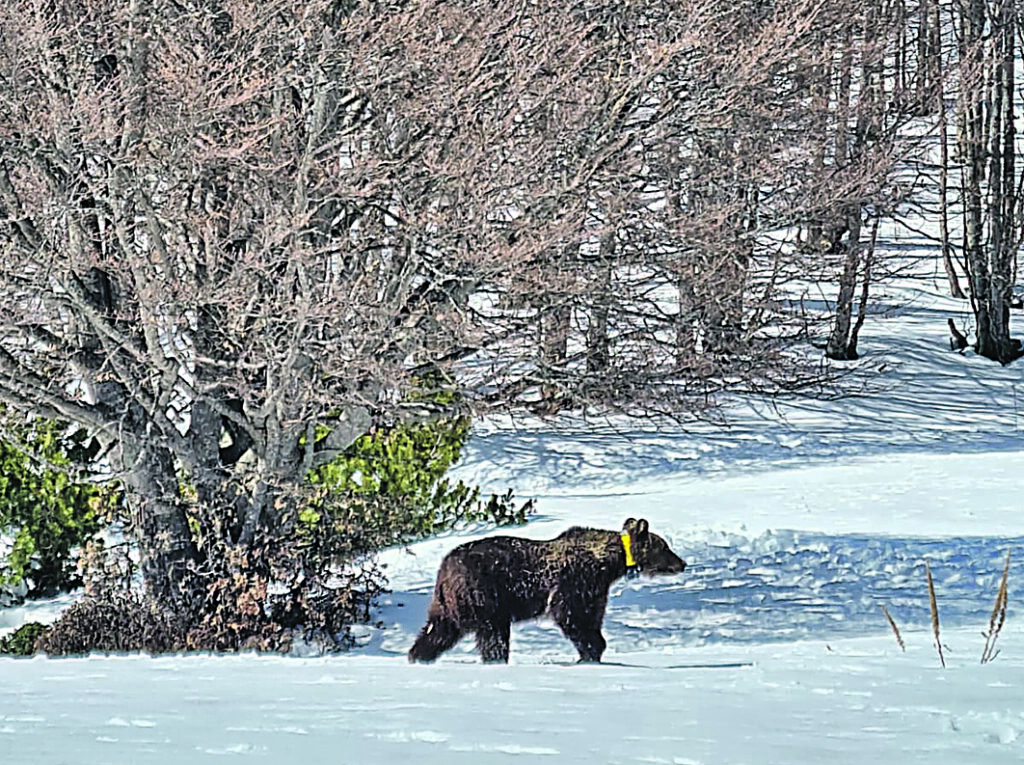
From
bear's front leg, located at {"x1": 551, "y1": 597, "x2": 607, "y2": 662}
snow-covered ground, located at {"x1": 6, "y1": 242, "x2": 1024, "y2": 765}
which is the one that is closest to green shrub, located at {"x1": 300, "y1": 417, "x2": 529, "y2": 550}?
snow-covered ground, located at {"x1": 6, "y1": 242, "x2": 1024, "y2": 765}

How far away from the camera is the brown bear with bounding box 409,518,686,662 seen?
6859 millimetres

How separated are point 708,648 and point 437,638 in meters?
1.40

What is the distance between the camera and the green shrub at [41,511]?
9664 mm

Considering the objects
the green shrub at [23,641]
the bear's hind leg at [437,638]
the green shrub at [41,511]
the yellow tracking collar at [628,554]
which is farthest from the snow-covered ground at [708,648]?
the green shrub at [23,641]

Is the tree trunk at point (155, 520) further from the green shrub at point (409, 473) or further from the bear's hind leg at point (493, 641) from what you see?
the bear's hind leg at point (493, 641)

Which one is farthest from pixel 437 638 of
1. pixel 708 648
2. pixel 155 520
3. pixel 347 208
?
pixel 347 208

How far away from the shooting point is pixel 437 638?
6.96 metres

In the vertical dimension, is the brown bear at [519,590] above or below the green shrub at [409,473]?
below

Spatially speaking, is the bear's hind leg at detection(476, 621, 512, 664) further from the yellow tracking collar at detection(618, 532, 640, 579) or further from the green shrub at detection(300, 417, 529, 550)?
the green shrub at detection(300, 417, 529, 550)

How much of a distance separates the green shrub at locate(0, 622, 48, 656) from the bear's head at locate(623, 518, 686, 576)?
342cm

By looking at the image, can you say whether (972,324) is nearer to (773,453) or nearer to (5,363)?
(773,453)

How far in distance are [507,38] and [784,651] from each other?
307cm

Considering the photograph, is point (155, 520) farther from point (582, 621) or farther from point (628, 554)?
point (628, 554)

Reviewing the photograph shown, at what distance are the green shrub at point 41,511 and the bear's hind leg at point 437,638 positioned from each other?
3425 mm
